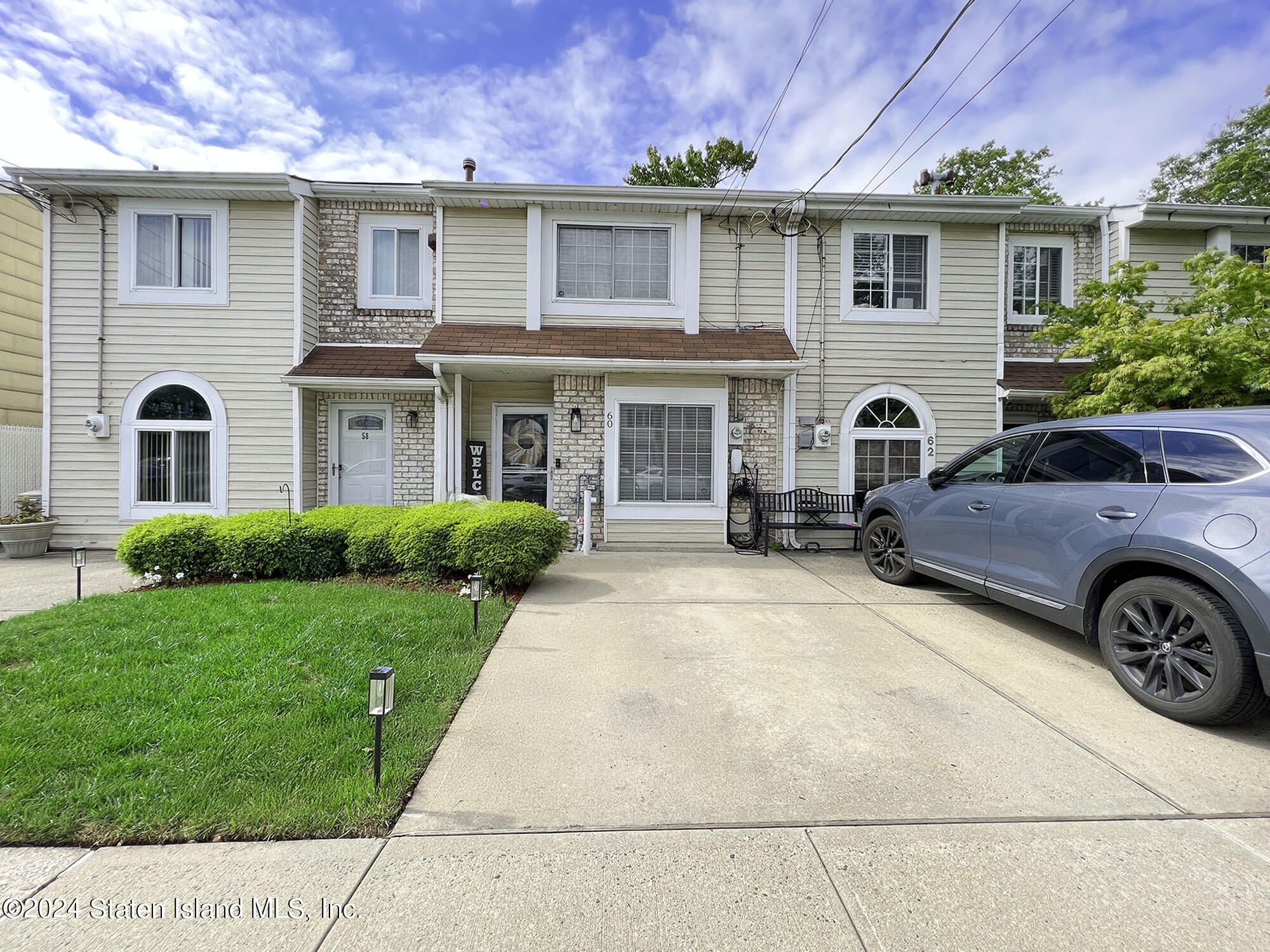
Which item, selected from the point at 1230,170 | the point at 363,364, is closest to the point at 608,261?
the point at 363,364

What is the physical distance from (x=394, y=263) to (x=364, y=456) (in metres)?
3.20

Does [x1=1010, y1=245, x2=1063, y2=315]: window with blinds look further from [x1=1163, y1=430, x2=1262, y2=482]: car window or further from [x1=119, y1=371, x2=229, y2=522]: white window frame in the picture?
[x1=119, y1=371, x2=229, y2=522]: white window frame

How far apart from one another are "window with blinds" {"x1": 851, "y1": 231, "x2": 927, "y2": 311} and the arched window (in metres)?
1.37

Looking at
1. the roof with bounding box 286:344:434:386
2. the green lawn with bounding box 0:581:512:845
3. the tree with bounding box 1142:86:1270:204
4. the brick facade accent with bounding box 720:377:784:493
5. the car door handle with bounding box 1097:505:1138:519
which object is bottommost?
the green lawn with bounding box 0:581:512:845

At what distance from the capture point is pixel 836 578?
621 cm

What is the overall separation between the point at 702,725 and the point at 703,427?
215 inches

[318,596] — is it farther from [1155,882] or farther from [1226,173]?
[1226,173]

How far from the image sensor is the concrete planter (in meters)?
7.30

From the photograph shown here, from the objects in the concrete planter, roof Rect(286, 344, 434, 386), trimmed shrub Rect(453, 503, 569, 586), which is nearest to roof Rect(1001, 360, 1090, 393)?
trimmed shrub Rect(453, 503, 569, 586)

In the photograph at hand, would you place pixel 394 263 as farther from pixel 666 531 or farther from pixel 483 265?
pixel 666 531

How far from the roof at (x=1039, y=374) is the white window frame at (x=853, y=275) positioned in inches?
61.3

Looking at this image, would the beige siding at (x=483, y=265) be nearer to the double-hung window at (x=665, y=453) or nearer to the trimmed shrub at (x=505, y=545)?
the double-hung window at (x=665, y=453)

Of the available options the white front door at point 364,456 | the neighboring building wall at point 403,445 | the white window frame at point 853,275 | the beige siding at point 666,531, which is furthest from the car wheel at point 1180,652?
the white front door at point 364,456

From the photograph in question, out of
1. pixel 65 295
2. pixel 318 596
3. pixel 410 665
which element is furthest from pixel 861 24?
pixel 65 295
